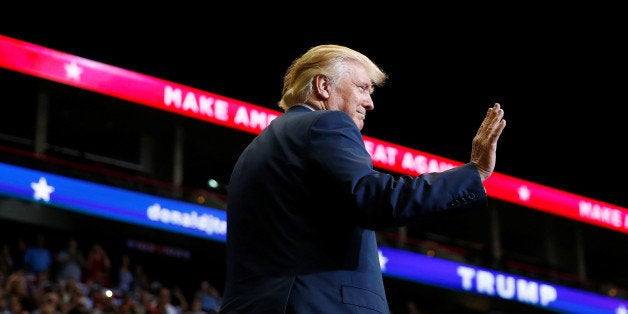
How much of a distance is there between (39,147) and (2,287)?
678cm

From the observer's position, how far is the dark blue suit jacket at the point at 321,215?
2234 mm

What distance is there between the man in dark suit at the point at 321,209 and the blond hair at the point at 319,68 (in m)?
0.17

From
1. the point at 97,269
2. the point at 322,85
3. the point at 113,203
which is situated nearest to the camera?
the point at 322,85

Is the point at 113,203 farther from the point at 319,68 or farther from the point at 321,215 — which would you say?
the point at 321,215

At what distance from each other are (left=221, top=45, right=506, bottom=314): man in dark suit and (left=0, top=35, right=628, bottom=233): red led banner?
1314 centimetres

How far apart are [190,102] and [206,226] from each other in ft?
7.35

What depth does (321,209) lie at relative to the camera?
2328 millimetres

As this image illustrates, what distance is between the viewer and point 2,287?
10.6m

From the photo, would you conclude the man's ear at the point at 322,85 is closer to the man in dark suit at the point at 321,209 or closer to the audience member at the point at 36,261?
the man in dark suit at the point at 321,209

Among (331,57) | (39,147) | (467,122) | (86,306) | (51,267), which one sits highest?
(467,122)

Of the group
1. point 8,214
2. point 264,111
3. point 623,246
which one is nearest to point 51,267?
point 8,214

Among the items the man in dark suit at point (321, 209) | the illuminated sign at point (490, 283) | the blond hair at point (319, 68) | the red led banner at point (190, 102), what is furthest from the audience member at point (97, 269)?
the man in dark suit at point (321, 209)

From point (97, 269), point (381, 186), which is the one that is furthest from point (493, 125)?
point (97, 269)

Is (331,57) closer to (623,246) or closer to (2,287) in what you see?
(2,287)
